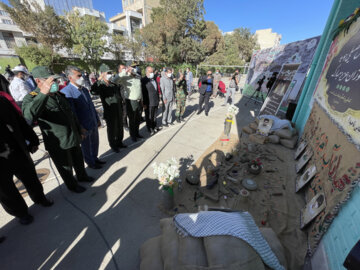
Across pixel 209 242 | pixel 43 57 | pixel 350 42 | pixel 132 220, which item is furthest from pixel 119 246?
pixel 43 57

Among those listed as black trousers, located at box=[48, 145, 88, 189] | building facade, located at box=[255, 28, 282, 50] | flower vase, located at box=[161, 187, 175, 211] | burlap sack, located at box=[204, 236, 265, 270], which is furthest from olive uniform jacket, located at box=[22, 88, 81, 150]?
building facade, located at box=[255, 28, 282, 50]

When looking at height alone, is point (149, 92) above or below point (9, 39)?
below

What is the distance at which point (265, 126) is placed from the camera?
5047 mm

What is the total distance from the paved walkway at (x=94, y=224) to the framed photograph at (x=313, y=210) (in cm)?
220

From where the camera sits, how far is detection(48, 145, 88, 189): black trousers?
2471 millimetres

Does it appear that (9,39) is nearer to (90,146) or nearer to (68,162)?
(90,146)

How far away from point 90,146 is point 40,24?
1714cm

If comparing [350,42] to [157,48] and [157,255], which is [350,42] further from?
[157,48]

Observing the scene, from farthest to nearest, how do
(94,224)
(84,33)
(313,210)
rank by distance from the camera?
1. (84,33)
2. (94,224)
3. (313,210)

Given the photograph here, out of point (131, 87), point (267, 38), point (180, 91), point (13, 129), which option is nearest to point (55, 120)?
point (13, 129)

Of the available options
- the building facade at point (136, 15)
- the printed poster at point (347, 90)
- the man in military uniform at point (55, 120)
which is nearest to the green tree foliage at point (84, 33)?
the man in military uniform at point (55, 120)

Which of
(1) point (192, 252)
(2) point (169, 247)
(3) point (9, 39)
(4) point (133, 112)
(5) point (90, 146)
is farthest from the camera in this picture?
(3) point (9, 39)

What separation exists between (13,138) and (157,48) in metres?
24.0

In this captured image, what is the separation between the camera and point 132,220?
7.97 feet
